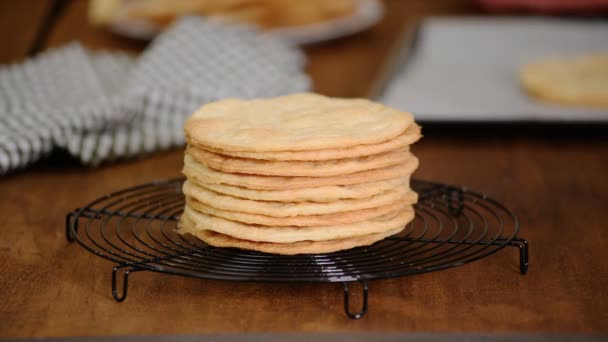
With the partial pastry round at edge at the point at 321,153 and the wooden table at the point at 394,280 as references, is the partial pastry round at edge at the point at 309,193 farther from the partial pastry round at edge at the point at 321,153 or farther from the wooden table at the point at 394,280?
the wooden table at the point at 394,280

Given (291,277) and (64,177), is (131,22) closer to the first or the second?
(64,177)

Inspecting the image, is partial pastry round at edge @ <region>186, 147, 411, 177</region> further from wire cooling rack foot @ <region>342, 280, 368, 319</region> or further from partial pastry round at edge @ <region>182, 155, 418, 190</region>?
wire cooling rack foot @ <region>342, 280, 368, 319</region>

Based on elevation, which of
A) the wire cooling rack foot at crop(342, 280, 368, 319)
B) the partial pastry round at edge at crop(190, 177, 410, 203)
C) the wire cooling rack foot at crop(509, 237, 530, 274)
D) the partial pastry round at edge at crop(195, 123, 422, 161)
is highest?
the partial pastry round at edge at crop(195, 123, 422, 161)

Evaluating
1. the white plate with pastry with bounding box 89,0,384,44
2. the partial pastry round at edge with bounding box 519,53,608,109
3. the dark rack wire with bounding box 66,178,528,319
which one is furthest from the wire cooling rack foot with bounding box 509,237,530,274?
the white plate with pastry with bounding box 89,0,384,44

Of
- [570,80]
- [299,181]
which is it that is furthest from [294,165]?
[570,80]

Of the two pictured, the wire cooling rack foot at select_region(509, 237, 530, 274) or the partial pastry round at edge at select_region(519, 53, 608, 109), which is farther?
the partial pastry round at edge at select_region(519, 53, 608, 109)

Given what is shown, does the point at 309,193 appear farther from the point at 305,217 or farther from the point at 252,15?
the point at 252,15
